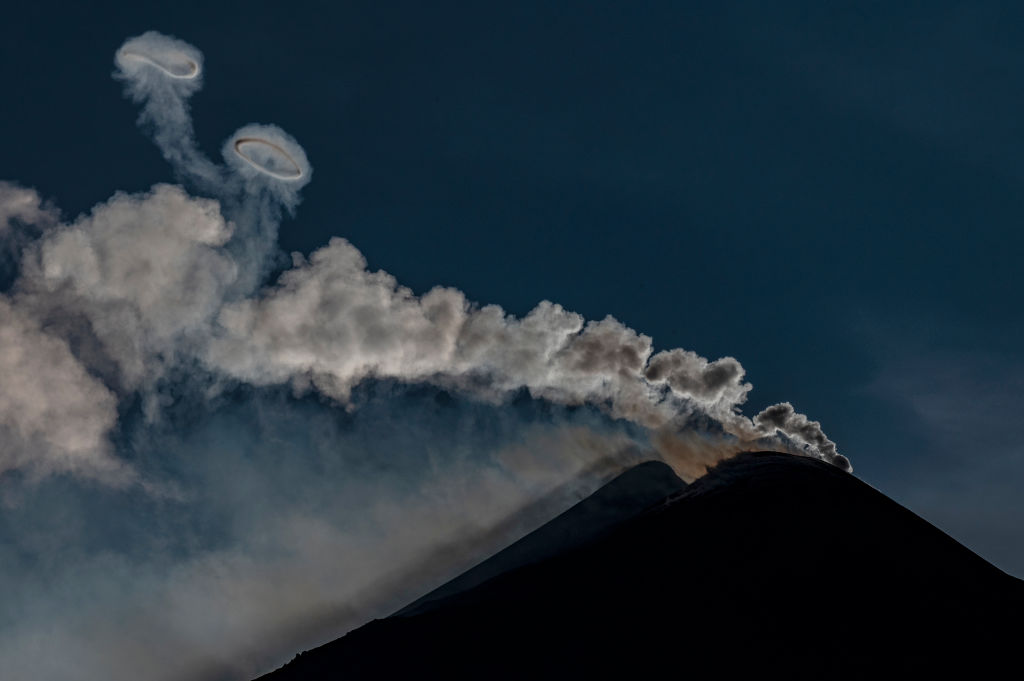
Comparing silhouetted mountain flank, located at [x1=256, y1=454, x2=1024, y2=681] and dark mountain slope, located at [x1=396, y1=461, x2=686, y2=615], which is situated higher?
dark mountain slope, located at [x1=396, y1=461, x2=686, y2=615]

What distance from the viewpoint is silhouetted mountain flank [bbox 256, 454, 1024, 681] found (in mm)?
41875

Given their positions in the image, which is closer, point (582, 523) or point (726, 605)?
point (726, 605)

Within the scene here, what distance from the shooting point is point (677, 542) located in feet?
172

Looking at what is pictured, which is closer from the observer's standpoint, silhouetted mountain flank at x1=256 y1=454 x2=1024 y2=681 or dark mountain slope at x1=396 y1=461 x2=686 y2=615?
silhouetted mountain flank at x1=256 y1=454 x2=1024 y2=681

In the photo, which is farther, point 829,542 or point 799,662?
point 829,542

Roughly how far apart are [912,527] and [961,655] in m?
13.7

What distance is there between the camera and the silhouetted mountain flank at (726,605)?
4188 cm

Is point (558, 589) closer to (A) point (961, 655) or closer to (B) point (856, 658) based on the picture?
(B) point (856, 658)

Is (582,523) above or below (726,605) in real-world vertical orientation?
above

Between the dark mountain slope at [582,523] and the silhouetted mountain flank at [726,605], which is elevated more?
the dark mountain slope at [582,523]

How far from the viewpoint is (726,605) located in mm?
45531

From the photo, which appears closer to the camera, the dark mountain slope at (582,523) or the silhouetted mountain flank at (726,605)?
the silhouetted mountain flank at (726,605)

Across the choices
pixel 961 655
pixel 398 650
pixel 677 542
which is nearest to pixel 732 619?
pixel 677 542

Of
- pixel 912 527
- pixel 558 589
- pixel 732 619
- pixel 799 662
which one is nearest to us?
pixel 799 662
